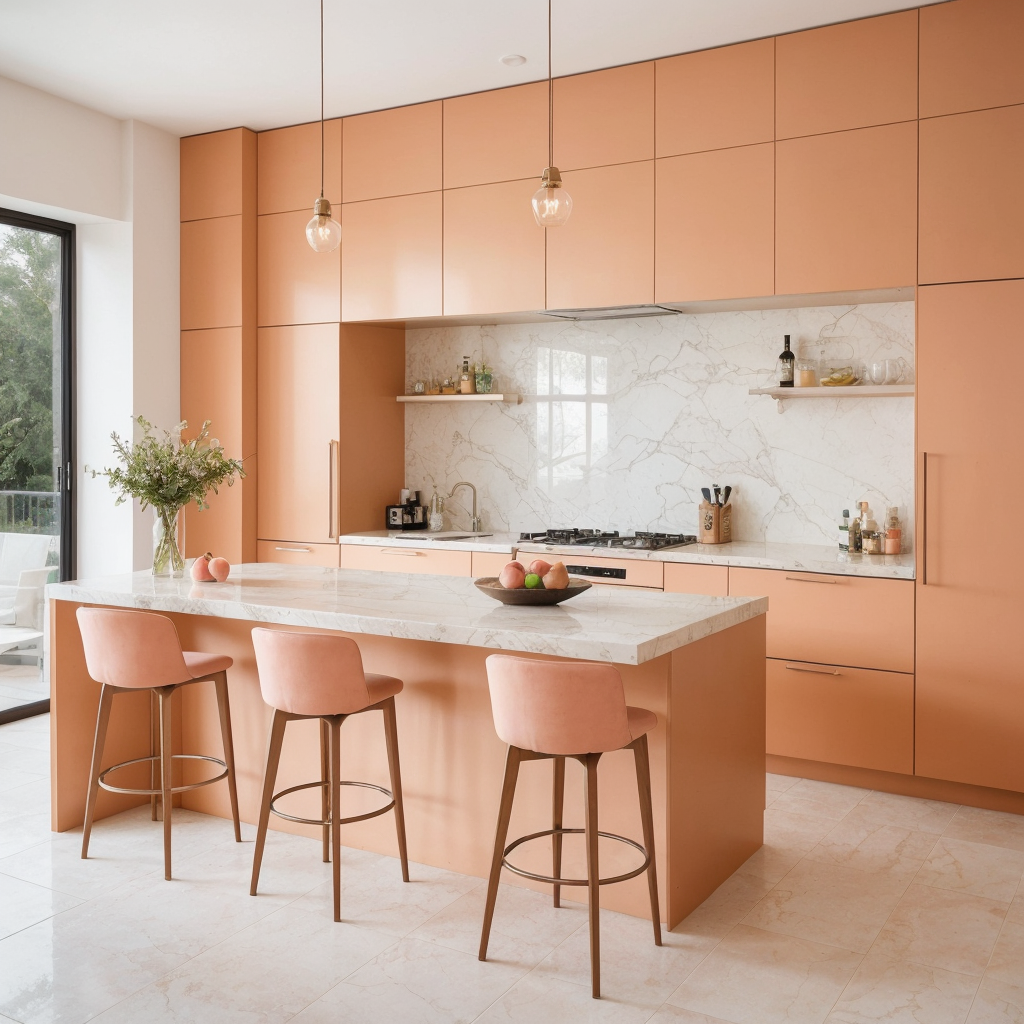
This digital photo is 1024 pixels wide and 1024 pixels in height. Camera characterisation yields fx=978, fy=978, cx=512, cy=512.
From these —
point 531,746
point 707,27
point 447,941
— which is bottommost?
point 447,941

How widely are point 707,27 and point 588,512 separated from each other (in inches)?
92.4

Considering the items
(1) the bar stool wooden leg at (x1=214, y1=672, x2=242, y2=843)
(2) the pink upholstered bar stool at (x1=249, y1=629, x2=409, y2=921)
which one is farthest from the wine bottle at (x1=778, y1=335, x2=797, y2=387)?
(1) the bar stool wooden leg at (x1=214, y1=672, x2=242, y2=843)

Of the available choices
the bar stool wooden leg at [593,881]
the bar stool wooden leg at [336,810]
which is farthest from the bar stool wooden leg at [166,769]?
the bar stool wooden leg at [593,881]

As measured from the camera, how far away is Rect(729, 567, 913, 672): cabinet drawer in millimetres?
3816

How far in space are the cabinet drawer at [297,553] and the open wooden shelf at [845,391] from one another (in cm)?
233

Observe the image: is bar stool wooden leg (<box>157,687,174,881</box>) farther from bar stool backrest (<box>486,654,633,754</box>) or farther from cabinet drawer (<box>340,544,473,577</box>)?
cabinet drawer (<box>340,544,473,577</box>)

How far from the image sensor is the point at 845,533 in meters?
4.25

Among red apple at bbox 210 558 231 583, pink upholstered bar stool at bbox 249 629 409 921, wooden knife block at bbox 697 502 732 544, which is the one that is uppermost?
wooden knife block at bbox 697 502 732 544

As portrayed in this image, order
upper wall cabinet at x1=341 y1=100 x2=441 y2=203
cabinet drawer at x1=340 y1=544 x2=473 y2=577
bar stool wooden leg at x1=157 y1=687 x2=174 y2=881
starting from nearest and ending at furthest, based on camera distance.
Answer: bar stool wooden leg at x1=157 y1=687 x2=174 y2=881 → cabinet drawer at x1=340 y1=544 x2=473 y2=577 → upper wall cabinet at x1=341 y1=100 x2=441 y2=203

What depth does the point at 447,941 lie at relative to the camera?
2.70 meters

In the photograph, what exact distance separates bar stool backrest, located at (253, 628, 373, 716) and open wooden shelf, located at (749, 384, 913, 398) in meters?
2.51

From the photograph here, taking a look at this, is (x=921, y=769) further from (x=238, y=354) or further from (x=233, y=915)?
(x=238, y=354)

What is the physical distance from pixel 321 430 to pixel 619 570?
1.88 metres

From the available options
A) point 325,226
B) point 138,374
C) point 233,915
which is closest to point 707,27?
point 325,226
